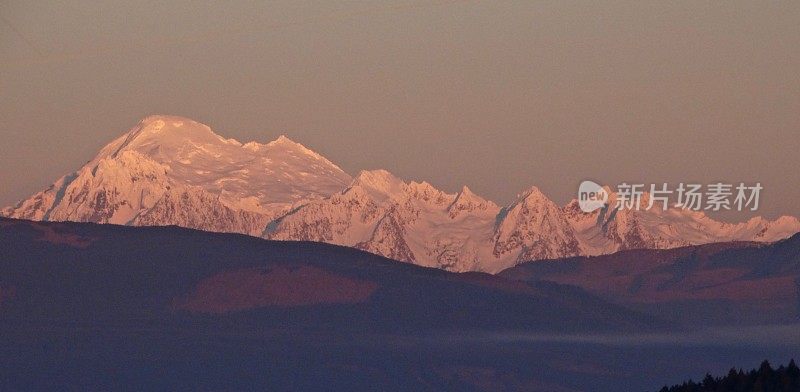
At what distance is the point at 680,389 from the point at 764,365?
5308mm

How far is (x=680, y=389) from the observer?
4783 inches

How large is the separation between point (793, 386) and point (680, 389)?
31.5 ft

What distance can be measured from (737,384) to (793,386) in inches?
197

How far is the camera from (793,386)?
113 meters

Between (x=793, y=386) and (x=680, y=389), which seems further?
(x=680, y=389)

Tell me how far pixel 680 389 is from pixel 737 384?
4.64 metres
